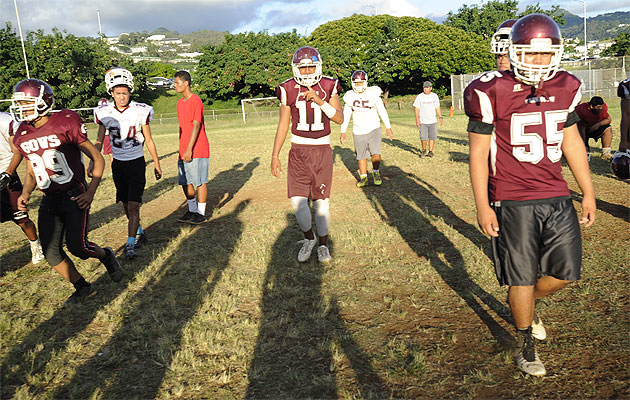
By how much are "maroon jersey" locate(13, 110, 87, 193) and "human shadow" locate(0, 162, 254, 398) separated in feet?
4.00

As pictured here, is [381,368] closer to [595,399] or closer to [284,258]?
[595,399]

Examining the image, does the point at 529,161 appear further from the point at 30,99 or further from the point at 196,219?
the point at 196,219

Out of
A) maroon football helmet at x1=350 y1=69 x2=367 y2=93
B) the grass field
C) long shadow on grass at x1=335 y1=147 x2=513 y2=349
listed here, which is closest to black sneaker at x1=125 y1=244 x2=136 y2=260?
the grass field

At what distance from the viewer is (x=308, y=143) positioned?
5.52 m

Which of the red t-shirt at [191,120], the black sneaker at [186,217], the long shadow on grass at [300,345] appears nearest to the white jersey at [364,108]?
the red t-shirt at [191,120]

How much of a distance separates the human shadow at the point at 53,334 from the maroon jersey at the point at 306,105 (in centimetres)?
264

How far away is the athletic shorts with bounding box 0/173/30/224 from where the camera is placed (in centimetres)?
600

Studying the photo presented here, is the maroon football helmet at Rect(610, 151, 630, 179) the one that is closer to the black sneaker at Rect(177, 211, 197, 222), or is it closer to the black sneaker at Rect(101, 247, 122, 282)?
the black sneaker at Rect(177, 211, 197, 222)

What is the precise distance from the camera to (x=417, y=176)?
1067 cm

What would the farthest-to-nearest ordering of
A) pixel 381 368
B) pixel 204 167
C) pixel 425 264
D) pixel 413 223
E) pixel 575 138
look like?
pixel 204 167 < pixel 413 223 < pixel 425 264 < pixel 381 368 < pixel 575 138

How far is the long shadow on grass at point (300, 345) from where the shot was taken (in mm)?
3244

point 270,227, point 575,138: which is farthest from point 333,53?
point 575,138

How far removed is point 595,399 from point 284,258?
3692mm

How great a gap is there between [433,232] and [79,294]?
452 centimetres
